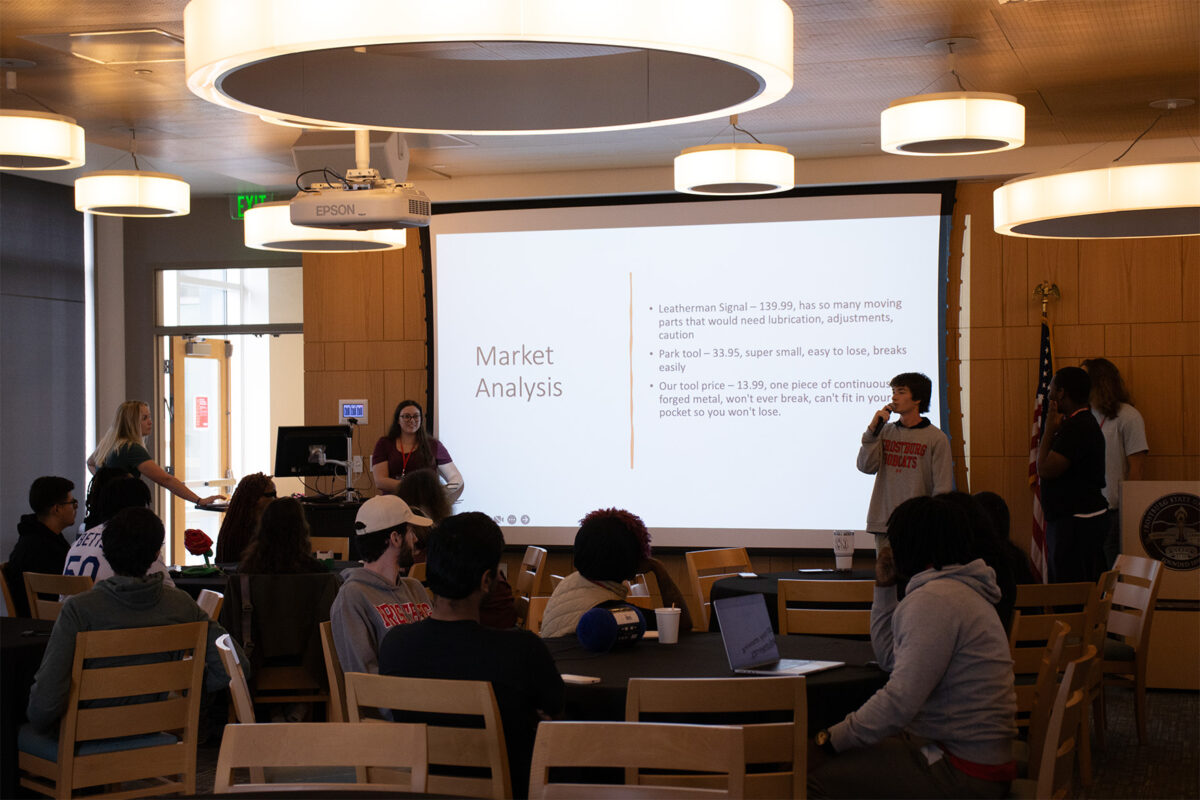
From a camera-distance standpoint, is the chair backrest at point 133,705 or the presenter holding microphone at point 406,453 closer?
the chair backrest at point 133,705

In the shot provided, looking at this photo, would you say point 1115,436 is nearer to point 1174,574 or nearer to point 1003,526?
point 1174,574

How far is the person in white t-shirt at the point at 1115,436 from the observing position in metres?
7.38

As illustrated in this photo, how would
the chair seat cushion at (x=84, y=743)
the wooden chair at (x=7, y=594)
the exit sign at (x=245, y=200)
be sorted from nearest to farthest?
the chair seat cushion at (x=84, y=743) < the wooden chair at (x=7, y=594) < the exit sign at (x=245, y=200)

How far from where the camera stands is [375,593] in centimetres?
376

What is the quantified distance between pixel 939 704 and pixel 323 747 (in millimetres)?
1544

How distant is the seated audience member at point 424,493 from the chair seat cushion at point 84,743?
6.79 feet

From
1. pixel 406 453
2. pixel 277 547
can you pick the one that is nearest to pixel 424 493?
pixel 277 547

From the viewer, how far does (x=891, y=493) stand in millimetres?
6816

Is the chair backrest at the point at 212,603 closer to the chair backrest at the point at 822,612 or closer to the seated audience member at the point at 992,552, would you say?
the chair backrest at the point at 822,612

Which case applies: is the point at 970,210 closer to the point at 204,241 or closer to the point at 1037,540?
the point at 1037,540

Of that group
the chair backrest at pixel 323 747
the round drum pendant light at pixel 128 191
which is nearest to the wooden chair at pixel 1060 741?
the chair backrest at pixel 323 747

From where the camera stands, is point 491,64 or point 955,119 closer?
point 491,64

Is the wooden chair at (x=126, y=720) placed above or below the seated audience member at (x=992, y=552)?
Result: below

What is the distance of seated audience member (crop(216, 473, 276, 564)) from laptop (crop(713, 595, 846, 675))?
10.4 feet
